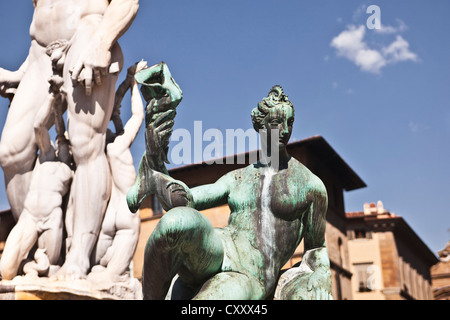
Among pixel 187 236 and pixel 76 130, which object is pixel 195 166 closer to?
pixel 76 130

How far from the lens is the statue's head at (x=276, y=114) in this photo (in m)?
2.94

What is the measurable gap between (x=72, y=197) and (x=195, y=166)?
87.9ft

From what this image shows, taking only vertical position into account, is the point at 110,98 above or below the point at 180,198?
above

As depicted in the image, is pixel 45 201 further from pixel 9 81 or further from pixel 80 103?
pixel 9 81

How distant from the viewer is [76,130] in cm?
701

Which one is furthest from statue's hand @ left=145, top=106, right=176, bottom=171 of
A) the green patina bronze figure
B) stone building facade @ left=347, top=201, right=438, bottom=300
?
stone building facade @ left=347, top=201, right=438, bottom=300

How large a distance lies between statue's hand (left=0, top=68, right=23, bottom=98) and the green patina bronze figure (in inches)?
195

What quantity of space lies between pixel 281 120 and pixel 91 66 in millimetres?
4188

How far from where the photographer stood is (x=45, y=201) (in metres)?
6.86

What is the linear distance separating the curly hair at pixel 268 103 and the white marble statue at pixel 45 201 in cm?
415

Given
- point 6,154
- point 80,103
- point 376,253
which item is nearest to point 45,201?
point 6,154

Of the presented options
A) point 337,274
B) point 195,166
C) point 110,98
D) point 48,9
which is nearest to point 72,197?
point 110,98

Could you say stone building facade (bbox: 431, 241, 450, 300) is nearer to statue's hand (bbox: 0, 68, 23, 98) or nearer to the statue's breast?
statue's hand (bbox: 0, 68, 23, 98)

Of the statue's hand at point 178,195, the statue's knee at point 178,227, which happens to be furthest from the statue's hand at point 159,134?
the statue's knee at point 178,227
